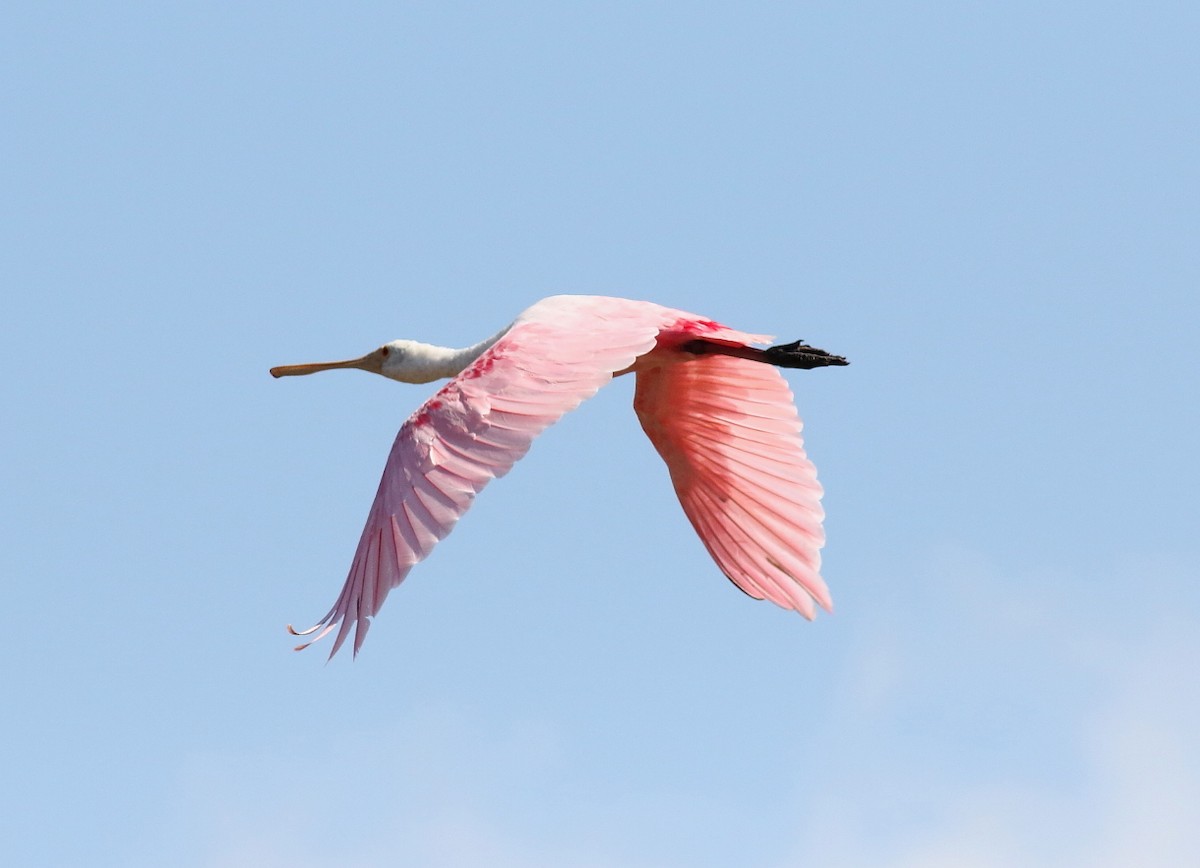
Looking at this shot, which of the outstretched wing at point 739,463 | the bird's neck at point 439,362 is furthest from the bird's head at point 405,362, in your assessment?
the outstretched wing at point 739,463

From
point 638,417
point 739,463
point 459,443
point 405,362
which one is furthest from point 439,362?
point 459,443

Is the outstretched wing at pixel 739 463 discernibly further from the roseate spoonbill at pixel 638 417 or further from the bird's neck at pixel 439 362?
the bird's neck at pixel 439 362

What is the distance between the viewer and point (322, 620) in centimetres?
982

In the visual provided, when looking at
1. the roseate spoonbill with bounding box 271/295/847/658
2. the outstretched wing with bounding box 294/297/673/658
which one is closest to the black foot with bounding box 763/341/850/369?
the roseate spoonbill with bounding box 271/295/847/658

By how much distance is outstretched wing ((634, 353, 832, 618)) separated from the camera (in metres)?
12.8

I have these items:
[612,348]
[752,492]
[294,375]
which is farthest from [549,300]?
[294,375]

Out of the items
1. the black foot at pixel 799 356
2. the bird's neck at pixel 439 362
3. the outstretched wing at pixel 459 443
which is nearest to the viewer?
the outstretched wing at pixel 459 443

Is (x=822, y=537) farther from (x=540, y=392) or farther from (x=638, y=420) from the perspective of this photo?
(x=540, y=392)

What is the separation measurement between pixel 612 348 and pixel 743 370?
274 cm

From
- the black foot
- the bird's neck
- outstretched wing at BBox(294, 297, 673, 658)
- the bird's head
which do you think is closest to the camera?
outstretched wing at BBox(294, 297, 673, 658)

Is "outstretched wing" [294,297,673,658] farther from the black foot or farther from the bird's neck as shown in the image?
the bird's neck

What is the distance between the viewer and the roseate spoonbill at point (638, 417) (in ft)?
32.0

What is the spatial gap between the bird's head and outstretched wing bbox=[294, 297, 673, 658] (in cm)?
308

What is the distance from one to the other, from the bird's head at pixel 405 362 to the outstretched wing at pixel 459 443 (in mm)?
3081
